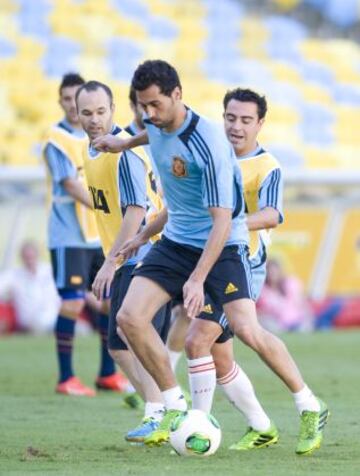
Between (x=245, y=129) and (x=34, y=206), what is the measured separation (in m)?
11.2

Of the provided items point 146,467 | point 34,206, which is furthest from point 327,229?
point 146,467

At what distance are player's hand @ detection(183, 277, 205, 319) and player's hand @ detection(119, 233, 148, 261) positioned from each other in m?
0.82

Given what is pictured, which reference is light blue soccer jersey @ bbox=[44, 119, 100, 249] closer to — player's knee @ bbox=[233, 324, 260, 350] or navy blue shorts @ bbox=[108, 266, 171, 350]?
navy blue shorts @ bbox=[108, 266, 171, 350]

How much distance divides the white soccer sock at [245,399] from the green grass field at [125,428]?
16cm

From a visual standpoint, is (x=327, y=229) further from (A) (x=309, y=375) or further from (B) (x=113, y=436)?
(B) (x=113, y=436)

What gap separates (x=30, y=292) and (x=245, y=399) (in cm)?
1071

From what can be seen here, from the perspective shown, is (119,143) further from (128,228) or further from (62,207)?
(62,207)

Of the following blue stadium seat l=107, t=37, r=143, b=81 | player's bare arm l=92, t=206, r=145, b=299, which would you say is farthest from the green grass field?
blue stadium seat l=107, t=37, r=143, b=81

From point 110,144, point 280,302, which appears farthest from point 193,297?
point 280,302

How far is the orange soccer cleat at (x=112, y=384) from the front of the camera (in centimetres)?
1097

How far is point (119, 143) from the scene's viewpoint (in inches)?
284

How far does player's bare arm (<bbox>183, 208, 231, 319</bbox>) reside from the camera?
6527 mm

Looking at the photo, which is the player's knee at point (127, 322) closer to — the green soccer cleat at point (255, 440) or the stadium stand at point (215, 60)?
the green soccer cleat at point (255, 440)

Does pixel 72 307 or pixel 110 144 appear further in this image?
pixel 72 307
